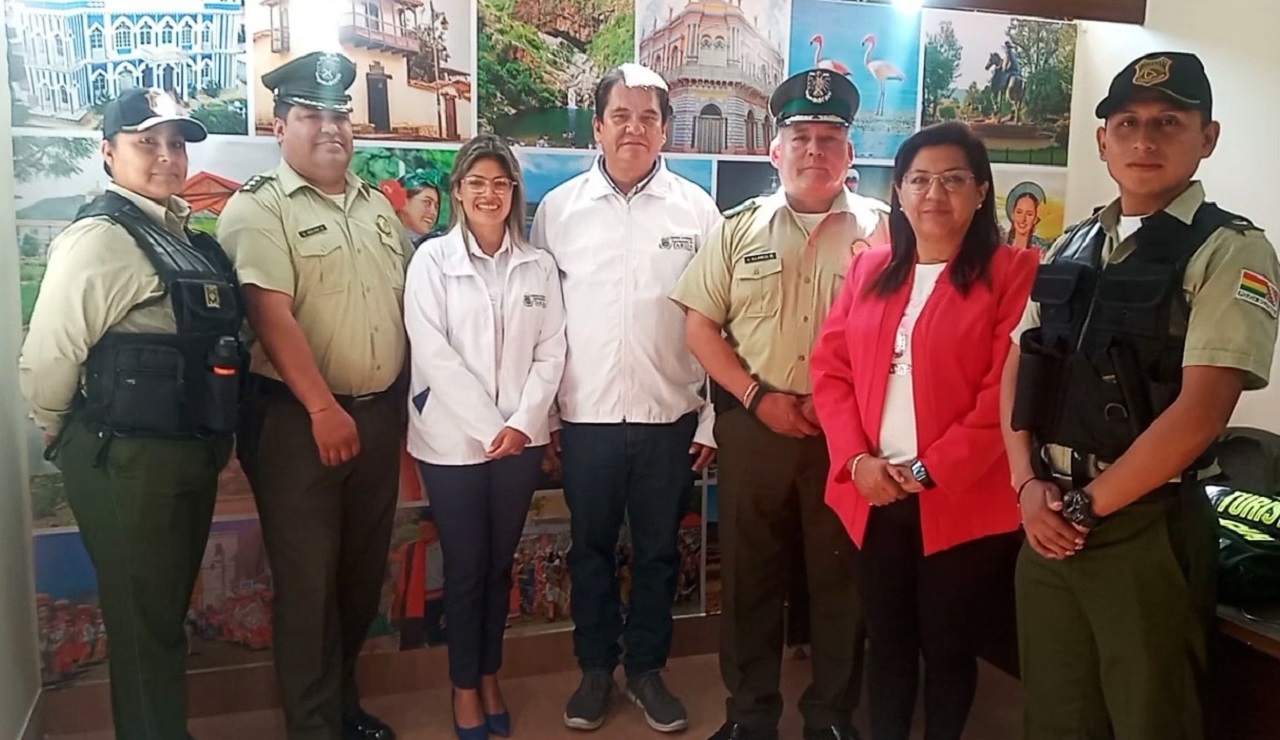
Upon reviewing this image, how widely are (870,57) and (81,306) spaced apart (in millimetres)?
2352

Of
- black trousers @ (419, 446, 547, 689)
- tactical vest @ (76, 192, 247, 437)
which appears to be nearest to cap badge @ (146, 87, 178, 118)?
tactical vest @ (76, 192, 247, 437)

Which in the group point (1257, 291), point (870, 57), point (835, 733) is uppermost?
point (870, 57)

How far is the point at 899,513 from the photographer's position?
6.74ft

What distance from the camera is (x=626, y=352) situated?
2.53m

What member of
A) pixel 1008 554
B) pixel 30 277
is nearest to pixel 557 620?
pixel 1008 554

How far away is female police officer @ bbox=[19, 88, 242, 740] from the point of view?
199 centimetres

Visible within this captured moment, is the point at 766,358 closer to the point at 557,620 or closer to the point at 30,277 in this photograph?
the point at 557,620

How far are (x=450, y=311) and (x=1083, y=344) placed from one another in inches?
57.3

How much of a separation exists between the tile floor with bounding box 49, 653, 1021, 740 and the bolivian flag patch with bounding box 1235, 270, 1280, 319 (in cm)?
157

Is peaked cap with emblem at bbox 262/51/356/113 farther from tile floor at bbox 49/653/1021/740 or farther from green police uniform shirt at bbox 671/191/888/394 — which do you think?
tile floor at bbox 49/653/1021/740

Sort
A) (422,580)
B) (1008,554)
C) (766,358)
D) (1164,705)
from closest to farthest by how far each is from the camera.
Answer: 1. (1164,705)
2. (1008,554)
3. (766,358)
4. (422,580)

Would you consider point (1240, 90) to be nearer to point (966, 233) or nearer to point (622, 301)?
point (966, 233)

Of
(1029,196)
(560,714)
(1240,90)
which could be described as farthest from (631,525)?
(1240,90)

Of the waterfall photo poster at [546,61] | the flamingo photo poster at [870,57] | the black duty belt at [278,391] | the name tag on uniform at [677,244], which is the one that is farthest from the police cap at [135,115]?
the flamingo photo poster at [870,57]
